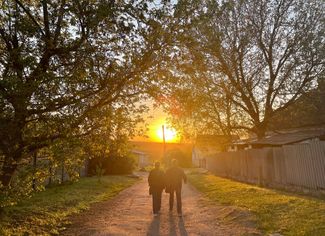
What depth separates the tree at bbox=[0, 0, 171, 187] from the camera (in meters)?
8.25

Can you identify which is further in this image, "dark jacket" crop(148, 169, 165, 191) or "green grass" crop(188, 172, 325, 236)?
"dark jacket" crop(148, 169, 165, 191)

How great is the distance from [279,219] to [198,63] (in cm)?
483

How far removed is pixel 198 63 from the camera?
33.8ft

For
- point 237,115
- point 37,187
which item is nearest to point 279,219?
point 37,187

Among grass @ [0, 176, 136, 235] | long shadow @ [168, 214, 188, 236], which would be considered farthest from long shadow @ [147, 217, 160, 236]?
grass @ [0, 176, 136, 235]

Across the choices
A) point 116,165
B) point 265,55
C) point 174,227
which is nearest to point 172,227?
point 174,227

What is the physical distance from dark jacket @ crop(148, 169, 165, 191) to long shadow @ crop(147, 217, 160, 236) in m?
1.51

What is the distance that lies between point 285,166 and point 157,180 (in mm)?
7055

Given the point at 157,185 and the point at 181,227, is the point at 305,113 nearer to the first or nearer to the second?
the point at 157,185

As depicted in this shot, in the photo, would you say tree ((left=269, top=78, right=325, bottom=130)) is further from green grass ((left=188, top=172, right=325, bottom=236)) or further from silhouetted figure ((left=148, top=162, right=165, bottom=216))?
silhouetted figure ((left=148, top=162, right=165, bottom=216))

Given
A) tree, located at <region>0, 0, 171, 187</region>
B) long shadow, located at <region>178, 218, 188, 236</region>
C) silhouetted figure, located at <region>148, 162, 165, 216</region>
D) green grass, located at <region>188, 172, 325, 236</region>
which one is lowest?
long shadow, located at <region>178, 218, 188, 236</region>

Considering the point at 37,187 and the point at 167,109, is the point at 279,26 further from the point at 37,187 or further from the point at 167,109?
the point at 37,187

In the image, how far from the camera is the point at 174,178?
11820 millimetres

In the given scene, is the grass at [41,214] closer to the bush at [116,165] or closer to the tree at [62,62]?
the tree at [62,62]
